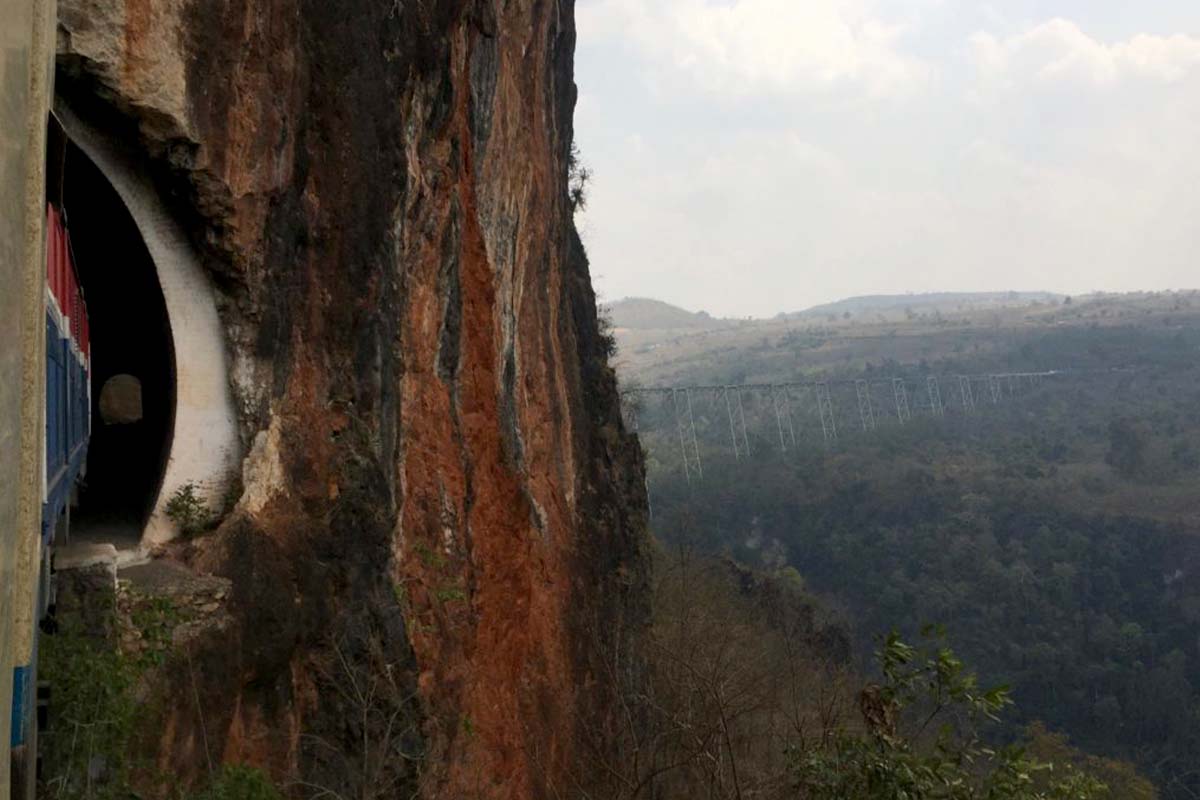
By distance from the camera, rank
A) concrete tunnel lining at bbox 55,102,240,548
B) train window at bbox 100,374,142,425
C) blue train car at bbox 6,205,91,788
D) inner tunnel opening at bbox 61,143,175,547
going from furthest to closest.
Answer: train window at bbox 100,374,142,425, inner tunnel opening at bbox 61,143,175,547, concrete tunnel lining at bbox 55,102,240,548, blue train car at bbox 6,205,91,788

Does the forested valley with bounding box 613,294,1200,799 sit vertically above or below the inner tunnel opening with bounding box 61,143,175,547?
below

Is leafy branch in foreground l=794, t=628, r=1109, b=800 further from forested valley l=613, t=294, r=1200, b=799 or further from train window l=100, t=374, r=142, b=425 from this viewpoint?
forested valley l=613, t=294, r=1200, b=799

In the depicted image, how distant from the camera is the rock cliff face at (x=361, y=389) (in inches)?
335

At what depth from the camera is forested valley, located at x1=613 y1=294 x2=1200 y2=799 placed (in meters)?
43.1

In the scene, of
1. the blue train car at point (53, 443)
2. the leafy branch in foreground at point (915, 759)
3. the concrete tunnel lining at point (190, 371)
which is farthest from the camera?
the concrete tunnel lining at point (190, 371)

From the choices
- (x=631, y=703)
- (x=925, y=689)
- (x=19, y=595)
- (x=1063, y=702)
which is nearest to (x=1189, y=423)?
(x=1063, y=702)

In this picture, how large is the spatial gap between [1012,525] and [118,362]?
5406 cm

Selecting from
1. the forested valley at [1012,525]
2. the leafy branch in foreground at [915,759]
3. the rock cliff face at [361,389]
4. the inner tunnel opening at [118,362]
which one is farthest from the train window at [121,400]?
the forested valley at [1012,525]

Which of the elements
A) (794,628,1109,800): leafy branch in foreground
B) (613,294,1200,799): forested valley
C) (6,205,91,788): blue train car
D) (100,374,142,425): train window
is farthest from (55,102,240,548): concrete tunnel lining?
(613,294,1200,799): forested valley

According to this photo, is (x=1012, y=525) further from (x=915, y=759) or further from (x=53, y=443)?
(x=53, y=443)

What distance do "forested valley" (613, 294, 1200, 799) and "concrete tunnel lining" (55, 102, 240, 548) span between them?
23.5 m

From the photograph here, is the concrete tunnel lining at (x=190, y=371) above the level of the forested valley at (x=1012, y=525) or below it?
above

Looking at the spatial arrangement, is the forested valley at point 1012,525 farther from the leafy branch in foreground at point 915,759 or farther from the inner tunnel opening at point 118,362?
the inner tunnel opening at point 118,362

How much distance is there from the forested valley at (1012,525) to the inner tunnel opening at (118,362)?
22768 millimetres
